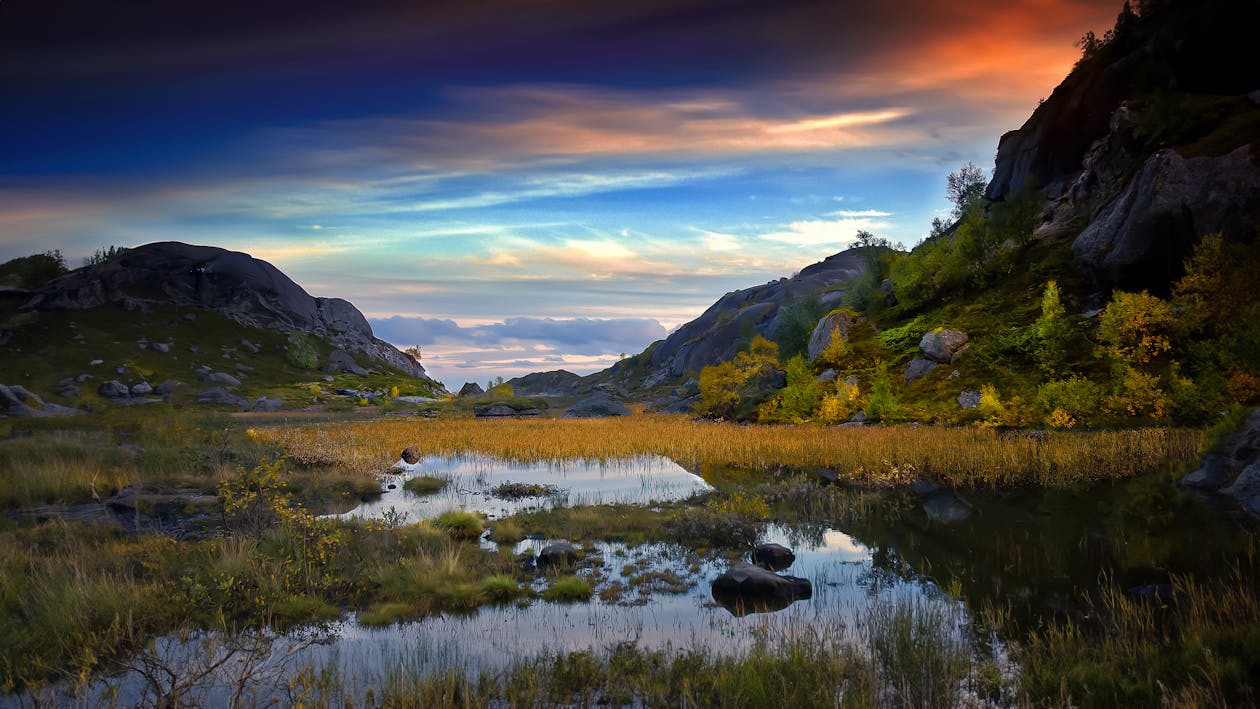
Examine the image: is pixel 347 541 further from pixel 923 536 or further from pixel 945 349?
pixel 945 349

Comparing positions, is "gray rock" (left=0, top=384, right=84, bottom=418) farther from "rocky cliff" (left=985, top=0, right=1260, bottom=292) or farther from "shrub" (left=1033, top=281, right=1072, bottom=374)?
Answer: "rocky cliff" (left=985, top=0, right=1260, bottom=292)

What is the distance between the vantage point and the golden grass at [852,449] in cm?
2553

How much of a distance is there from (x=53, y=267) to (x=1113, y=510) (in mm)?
259927

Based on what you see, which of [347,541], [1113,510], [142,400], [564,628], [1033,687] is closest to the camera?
[1033,687]

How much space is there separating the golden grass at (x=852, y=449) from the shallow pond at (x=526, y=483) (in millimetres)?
2008

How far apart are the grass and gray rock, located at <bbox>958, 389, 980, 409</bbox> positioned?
125 ft

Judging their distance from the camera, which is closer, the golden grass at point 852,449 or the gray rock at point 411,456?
the golden grass at point 852,449

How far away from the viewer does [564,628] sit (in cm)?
1120

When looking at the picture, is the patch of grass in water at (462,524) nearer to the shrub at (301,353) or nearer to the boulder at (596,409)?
the boulder at (596,409)

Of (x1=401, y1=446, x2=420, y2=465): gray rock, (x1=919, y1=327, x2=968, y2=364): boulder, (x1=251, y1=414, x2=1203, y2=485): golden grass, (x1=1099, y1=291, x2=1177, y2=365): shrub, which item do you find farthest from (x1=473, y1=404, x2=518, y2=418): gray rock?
(x1=1099, y1=291, x2=1177, y2=365): shrub

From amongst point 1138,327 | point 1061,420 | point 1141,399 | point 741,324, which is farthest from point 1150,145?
point 741,324

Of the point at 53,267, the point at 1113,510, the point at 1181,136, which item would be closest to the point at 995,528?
the point at 1113,510

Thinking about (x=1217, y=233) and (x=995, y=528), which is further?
(x=1217, y=233)

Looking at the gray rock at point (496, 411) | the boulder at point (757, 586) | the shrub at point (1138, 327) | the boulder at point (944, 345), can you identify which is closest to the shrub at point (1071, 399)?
the shrub at point (1138, 327)
